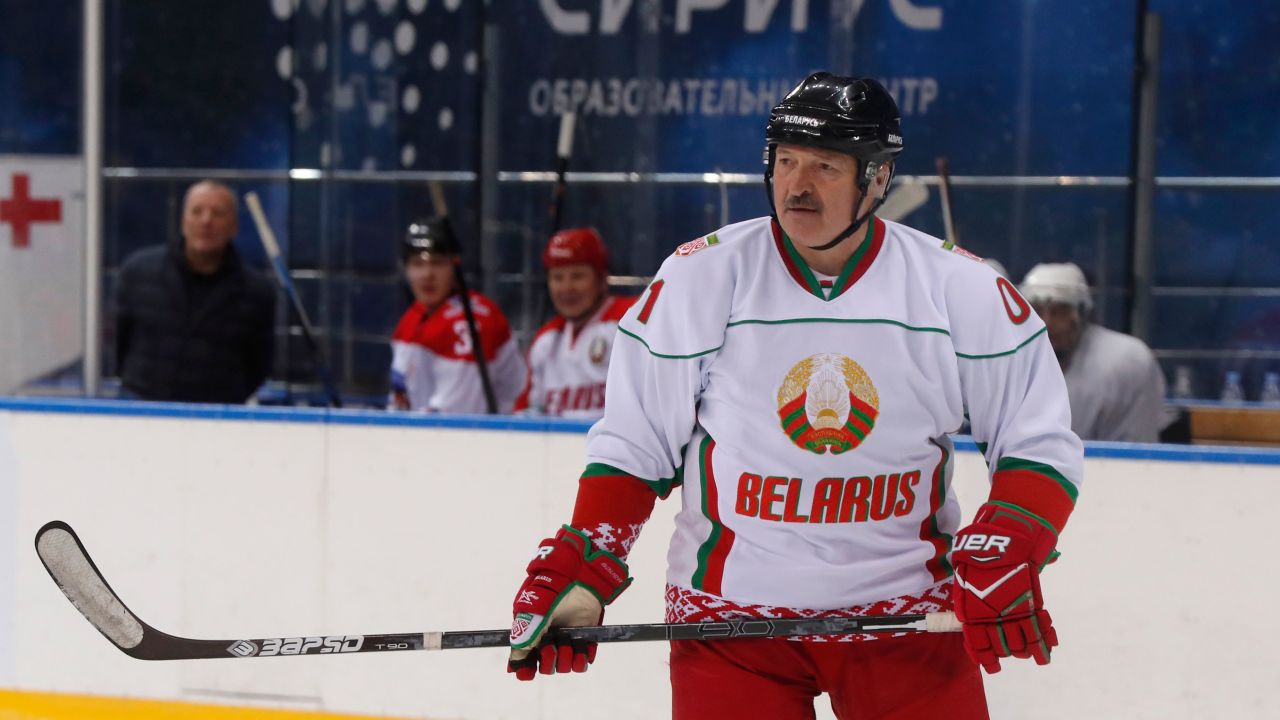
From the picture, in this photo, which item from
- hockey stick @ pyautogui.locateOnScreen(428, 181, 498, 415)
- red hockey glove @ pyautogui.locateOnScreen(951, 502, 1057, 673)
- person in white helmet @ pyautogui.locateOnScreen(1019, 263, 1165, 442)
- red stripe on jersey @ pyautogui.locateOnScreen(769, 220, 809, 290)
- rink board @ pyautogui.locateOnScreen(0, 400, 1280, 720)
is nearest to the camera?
red hockey glove @ pyautogui.locateOnScreen(951, 502, 1057, 673)

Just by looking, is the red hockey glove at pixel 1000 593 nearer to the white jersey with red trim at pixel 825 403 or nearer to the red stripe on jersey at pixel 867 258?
the white jersey with red trim at pixel 825 403

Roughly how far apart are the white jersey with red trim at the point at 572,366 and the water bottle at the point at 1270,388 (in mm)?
1633

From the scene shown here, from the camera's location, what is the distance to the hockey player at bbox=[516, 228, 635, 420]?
134 inches

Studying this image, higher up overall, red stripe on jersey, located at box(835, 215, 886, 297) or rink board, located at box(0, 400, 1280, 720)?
red stripe on jersey, located at box(835, 215, 886, 297)

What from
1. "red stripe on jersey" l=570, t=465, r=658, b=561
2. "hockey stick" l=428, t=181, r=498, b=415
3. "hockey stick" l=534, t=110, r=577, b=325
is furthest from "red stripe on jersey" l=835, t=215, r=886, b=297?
"hockey stick" l=534, t=110, r=577, b=325

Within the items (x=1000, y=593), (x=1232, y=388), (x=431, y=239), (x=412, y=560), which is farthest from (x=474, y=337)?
(x=1000, y=593)

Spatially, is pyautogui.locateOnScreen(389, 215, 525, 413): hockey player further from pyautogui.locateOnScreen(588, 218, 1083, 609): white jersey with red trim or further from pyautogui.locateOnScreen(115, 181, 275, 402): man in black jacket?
pyautogui.locateOnScreen(588, 218, 1083, 609): white jersey with red trim

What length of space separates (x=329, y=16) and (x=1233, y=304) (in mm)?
2537

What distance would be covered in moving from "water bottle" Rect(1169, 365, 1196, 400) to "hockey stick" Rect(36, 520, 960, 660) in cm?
249

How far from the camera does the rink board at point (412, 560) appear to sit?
2.56 meters

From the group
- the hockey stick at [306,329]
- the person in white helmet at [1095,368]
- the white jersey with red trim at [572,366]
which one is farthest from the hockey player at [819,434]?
the hockey stick at [306,329]

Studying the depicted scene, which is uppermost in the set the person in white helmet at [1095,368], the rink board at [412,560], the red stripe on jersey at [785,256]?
the red stripe on jersey at [785,256]

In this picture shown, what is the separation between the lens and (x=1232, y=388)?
3.95m

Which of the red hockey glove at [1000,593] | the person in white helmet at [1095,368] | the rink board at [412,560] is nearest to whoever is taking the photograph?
the red hockey glove at [1000,593]
